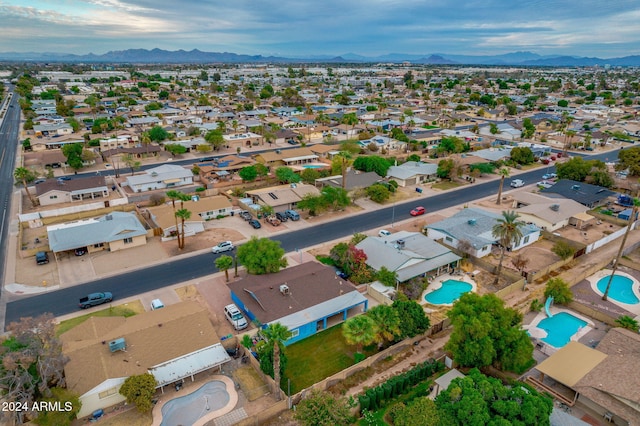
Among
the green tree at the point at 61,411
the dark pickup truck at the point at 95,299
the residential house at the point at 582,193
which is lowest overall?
the dark pickup truck at the point at 95,299

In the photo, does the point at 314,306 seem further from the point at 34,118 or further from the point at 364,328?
the point at 34,118

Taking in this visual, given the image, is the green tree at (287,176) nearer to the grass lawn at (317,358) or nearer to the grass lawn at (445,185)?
the grass lawn at (445,185)

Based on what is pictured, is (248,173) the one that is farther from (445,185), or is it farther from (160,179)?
(445,185)

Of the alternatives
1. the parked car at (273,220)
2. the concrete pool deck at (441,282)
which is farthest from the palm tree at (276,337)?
the parked car at (273,220)

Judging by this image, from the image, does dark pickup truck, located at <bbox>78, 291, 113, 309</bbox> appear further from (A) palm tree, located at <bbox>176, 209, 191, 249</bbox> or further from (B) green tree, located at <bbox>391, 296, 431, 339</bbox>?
(B) green tree, located at <bbox>391, 296, 431, 339</bbox>

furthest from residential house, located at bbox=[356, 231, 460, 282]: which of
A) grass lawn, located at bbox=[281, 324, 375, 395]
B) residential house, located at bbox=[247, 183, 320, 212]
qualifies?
residential house, located at bbox=[247, 183, 320, 212]

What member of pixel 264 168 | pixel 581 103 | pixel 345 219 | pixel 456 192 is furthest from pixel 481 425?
pixel 581 103

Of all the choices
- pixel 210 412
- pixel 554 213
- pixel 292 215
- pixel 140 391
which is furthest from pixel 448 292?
pixel 140 391
